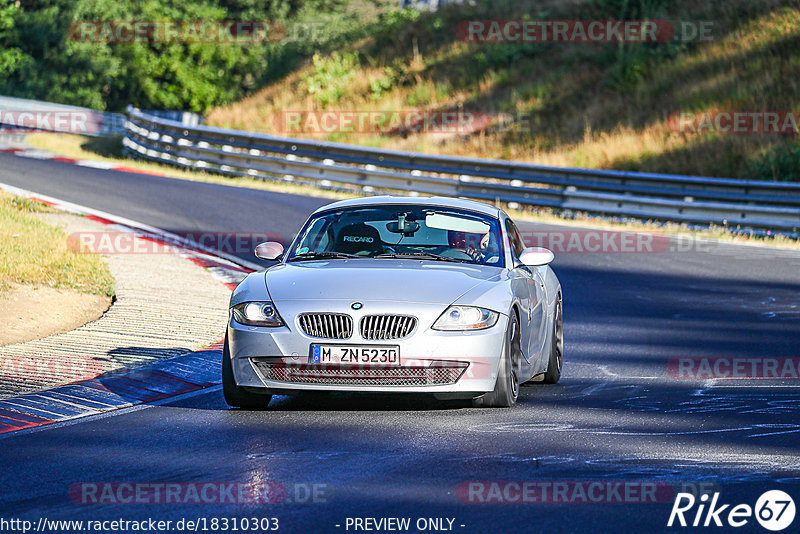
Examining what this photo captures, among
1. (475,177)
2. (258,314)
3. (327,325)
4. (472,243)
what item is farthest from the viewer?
(475,177)

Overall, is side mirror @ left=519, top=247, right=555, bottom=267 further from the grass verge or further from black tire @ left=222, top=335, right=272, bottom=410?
the grass verge

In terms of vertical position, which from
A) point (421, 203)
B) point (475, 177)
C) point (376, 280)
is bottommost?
point (475, 177)

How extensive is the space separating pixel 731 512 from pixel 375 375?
281 cm

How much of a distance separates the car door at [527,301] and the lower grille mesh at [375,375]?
3.08 ft

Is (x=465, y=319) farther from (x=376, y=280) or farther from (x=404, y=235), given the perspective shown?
(x=404, y=235)

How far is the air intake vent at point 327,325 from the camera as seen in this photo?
7914 mm

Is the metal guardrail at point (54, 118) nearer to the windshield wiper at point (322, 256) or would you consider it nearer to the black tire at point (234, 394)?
the windshield wiper at point (322, 256)

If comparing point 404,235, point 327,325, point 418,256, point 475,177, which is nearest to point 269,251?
point 404,235

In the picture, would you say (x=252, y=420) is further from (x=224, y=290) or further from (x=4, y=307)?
(x=224, y=290)

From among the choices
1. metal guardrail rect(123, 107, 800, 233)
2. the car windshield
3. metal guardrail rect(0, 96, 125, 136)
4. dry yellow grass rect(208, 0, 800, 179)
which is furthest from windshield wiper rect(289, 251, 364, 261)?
metal guardrail rect(0, 96, 125, 136)

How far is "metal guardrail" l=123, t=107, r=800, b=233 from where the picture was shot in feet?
73.8

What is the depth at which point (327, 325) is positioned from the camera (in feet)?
26.1

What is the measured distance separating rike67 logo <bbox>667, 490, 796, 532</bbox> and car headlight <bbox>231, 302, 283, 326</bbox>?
3.12m

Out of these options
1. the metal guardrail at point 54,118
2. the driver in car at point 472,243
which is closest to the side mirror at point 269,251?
the driver in car at point 472,243
